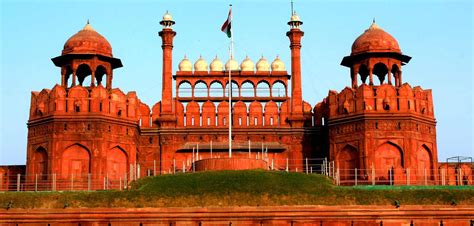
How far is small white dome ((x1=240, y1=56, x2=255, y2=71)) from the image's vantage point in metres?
49.8

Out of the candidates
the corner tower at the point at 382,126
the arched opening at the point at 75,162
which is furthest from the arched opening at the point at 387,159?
the arched opening at the point at 75,162


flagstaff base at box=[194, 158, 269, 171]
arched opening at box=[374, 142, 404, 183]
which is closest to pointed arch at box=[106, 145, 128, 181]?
flagstaff base at box=[194, 158, 269, 171]

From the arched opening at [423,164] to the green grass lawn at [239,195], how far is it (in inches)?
288

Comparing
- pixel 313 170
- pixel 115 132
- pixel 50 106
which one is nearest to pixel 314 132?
pixel 313 170

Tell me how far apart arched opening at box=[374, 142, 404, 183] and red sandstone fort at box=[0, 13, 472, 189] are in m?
0.05

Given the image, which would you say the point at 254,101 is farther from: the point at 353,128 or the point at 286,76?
the point at 353,128

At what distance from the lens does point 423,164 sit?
42844 mm

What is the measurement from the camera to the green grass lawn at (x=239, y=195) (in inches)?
1278

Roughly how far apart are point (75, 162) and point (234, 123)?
9959mm

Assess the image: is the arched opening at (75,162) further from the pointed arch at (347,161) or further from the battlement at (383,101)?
the battlement at (383,101)

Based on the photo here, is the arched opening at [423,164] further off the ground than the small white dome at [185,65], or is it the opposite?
the small white dome at [185,65]

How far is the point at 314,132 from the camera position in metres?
46.5

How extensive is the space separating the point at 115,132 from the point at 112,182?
2.90m

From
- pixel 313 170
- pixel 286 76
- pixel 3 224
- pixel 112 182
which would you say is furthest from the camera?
pixel 286 76
